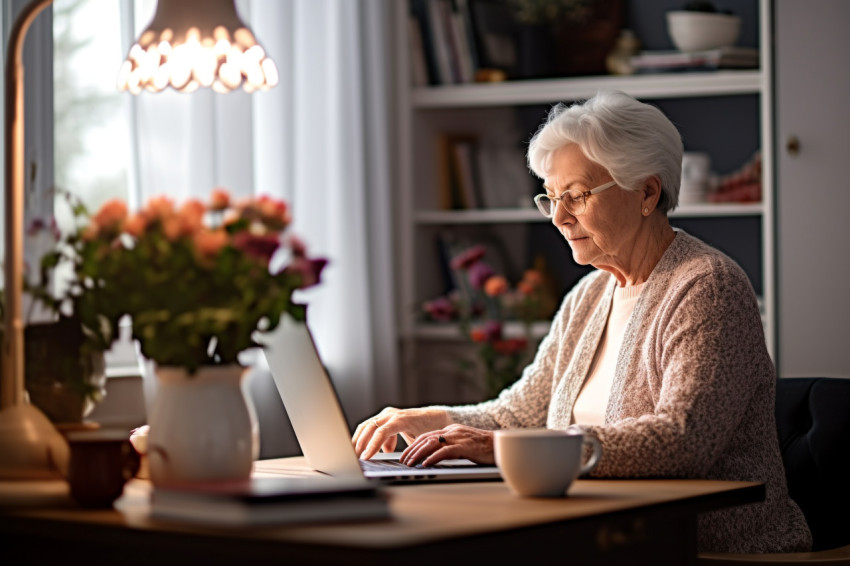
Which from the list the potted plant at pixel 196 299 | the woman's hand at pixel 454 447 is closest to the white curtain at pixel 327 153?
the woman's hand at pixel 454 447

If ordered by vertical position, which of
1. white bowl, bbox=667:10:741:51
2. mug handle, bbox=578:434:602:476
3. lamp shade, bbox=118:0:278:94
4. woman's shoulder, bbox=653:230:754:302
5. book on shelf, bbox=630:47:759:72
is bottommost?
mug handle, bbox=578:434:602:476

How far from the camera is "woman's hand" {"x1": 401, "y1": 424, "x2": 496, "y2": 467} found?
1.70 metres

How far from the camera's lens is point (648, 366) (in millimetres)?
1905

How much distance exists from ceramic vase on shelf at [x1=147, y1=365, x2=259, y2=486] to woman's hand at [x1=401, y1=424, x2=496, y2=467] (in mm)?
426

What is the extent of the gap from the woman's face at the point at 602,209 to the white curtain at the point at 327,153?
3.91 feet

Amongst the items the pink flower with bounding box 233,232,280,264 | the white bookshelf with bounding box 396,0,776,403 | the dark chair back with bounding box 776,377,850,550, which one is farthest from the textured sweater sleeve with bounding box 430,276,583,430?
the white bookshelf with bounding box 396,0,776,403

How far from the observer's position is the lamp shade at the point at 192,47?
1.60 metres

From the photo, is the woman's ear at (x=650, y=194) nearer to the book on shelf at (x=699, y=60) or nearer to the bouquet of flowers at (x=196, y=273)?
the bouquet of flowers at (x=196, y=273)

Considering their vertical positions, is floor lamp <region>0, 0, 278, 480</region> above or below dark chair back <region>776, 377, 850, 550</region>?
above

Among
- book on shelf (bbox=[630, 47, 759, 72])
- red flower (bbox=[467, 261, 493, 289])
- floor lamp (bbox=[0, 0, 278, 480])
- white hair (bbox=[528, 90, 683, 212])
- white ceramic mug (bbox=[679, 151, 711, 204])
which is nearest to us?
floor lamp (bbox=[0, 0, 278, 480])

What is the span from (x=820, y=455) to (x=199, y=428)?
1179 mm

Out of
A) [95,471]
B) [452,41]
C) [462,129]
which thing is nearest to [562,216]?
[95,471]

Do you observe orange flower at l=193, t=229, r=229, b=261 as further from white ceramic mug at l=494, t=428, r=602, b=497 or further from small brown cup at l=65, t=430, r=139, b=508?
white ceramic mug at l=494, t=428, r=602, b=497

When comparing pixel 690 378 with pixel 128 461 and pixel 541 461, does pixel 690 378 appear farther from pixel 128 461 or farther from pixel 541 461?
pixel 128 461
